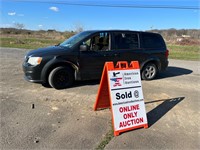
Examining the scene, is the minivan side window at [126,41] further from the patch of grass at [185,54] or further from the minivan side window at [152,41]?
the patch of grass at [185,54]

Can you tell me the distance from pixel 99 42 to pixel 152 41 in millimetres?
2133

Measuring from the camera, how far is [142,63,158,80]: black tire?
7.44m

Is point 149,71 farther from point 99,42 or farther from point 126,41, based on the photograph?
point 99,42

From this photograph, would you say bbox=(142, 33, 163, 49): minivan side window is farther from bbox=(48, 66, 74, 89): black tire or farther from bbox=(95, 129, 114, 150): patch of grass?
bbox=(95, 129, 114, 150): patch of grass

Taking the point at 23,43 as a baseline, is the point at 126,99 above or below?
below

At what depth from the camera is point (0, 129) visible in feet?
12.0

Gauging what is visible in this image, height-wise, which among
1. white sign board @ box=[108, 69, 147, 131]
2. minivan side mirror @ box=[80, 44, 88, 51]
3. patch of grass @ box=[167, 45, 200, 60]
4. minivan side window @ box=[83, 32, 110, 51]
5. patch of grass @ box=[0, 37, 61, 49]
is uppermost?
patch of grass @ box=[0, 37, 61, 49]

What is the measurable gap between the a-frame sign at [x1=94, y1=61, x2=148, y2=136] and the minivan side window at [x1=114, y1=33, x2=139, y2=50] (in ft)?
8.81

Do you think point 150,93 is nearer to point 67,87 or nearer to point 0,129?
point 67,87

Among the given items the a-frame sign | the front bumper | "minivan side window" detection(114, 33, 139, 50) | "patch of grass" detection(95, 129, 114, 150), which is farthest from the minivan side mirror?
"patch of grass" detection(95, 129, 114, 150)

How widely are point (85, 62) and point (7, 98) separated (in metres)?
2.33

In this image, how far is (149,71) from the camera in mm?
7535

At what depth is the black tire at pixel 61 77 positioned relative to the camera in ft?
19.3

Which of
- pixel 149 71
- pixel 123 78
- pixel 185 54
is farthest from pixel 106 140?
pixel 185 54
